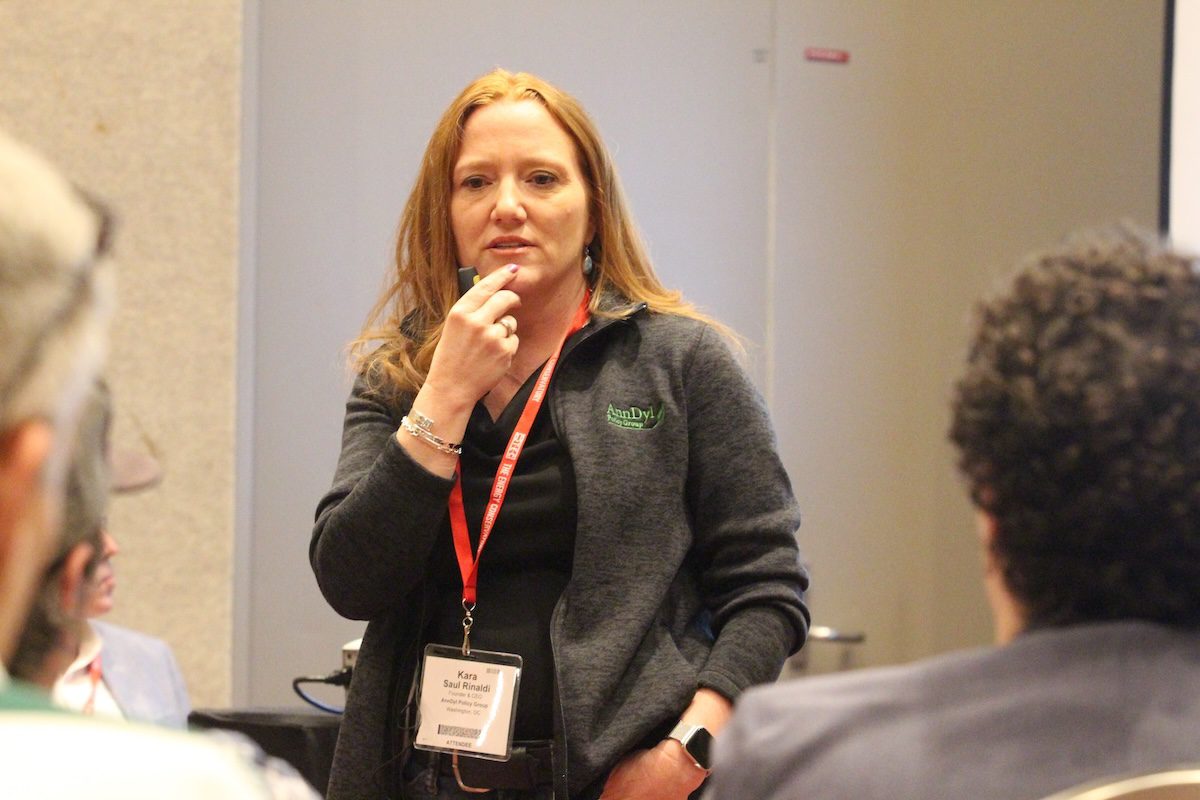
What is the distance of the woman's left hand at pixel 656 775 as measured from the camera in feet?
5.78

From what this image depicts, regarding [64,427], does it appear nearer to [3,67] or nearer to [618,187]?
[618,187]

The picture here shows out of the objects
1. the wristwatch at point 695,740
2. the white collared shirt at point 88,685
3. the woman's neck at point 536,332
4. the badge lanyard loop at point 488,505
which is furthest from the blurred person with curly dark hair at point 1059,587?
the white collared shirt at point 88,685

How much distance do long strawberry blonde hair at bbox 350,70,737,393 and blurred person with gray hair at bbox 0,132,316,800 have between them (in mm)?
1185

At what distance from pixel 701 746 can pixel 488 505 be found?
42 centimetres

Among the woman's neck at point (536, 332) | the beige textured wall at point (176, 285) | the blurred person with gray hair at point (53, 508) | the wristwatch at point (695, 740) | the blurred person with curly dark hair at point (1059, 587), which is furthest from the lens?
the beige textured wall at point (176, 285)

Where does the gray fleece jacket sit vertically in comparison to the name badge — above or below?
above

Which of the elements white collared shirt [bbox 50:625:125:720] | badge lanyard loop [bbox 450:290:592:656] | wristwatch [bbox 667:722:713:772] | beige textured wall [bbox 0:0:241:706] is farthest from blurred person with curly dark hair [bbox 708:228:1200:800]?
beige textured wall [bbox 0:0:241:706]

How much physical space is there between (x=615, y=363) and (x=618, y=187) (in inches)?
11.7

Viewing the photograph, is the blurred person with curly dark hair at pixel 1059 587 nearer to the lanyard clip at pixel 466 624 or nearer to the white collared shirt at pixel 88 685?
the lanyard clip at pixel 466 624

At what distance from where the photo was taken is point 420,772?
1.83 metres

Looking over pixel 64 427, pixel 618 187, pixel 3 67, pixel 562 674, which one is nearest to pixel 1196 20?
pixel 618 187

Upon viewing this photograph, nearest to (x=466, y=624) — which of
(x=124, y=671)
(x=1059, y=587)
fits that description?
(x=1059, y=587)

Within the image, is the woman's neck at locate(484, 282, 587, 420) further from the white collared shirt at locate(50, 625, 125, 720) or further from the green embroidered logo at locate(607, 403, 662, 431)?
the white collared shirt at locate(50, 625, 125, 720)

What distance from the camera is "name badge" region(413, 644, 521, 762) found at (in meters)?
1.77
